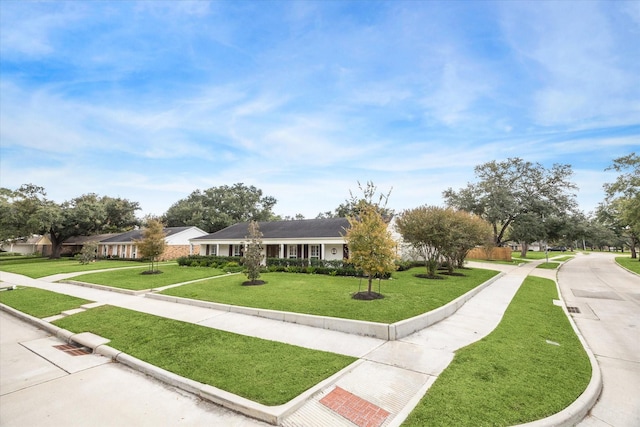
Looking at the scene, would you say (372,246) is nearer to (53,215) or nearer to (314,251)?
(314,251)

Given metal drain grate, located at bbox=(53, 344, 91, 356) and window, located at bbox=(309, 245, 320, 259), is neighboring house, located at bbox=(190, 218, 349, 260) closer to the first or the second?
window, located at bbox=(309, 245, 320, 259)

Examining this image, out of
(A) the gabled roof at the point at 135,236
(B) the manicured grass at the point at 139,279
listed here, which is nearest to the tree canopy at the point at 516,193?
(B) the manicured grass at the point at 139,279

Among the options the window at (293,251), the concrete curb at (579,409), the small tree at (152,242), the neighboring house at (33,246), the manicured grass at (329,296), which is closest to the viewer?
the concrete curb at (579,409)

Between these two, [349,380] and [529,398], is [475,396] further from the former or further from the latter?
[349,380]

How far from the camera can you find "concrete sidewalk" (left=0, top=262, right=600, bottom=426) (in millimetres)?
4250

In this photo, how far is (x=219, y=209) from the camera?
53.8m

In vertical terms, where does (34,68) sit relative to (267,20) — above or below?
below

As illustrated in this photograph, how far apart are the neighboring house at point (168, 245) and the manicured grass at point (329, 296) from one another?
23.0m

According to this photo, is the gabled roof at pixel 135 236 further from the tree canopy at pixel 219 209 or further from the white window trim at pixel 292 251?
the white window trim at pixel 292 251

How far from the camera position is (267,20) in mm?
12328

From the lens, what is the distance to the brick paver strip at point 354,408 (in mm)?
→ 4031

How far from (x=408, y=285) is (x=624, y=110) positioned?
46.6ft

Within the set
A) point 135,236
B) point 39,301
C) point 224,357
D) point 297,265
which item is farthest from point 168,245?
point 224,357

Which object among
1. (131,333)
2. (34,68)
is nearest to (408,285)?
(131,333)
